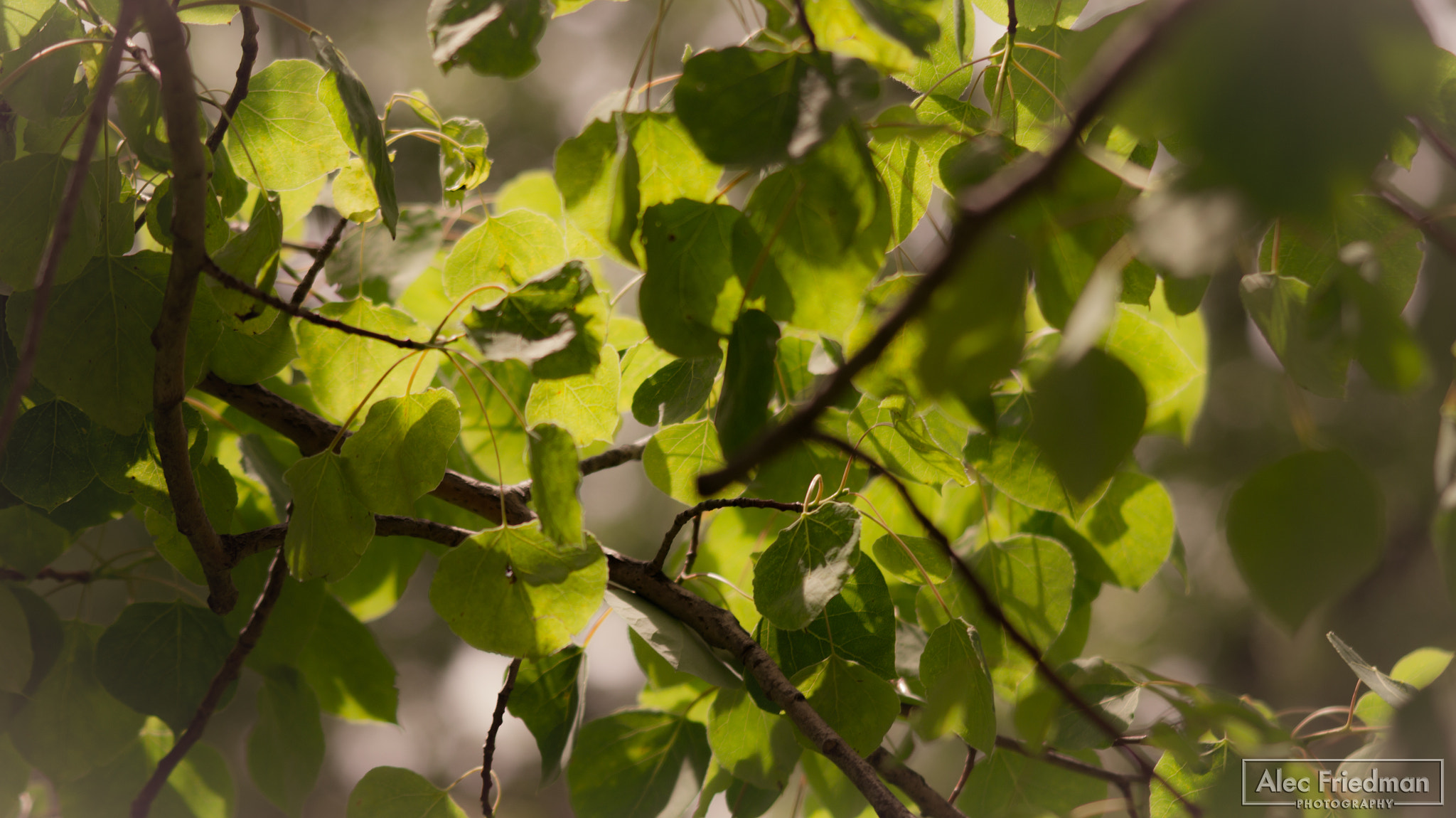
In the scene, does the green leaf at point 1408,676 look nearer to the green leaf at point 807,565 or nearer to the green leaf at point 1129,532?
the green leaf at point 1129,532

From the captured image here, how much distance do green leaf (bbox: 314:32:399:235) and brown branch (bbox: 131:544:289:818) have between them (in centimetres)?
15

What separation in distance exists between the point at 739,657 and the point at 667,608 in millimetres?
39

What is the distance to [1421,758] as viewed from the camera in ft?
0.43

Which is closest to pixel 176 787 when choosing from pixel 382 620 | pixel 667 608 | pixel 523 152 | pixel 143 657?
pixel 143 657

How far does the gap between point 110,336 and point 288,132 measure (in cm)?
11

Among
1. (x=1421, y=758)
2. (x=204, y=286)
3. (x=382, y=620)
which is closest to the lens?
(x=1421, y=758)

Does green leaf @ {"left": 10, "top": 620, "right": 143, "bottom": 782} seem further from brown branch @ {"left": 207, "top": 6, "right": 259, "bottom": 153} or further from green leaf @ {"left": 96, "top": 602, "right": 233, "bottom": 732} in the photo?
brown branch @ {"left": 207, "top": 6, "right": 259, "bottom": 153}

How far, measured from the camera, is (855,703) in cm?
27

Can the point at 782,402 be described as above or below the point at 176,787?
above

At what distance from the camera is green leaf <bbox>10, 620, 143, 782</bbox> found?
1.13ft

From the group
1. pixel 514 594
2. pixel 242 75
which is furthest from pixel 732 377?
pixel 242 75

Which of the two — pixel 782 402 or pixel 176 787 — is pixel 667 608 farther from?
pixel 176 787

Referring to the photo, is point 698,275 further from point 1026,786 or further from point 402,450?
point 1026,786

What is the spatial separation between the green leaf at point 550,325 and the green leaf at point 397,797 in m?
0.20
